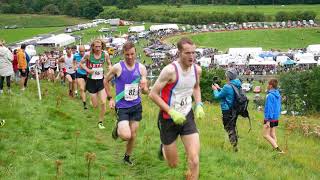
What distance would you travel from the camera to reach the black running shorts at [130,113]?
810 centimetres

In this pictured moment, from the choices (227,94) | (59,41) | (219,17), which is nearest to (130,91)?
(227,94)

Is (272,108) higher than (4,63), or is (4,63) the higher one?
(4,63)

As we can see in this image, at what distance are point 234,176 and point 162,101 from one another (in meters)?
2.09

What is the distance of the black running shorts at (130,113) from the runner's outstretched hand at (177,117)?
1824 mm

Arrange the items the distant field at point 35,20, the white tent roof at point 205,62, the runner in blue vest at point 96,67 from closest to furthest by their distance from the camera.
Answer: the runner in blue vest at point 96,67 < the white tent roof at point 205,62 < the distant field at point 35,20

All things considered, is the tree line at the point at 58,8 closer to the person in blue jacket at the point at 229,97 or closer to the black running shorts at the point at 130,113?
the person in blue jacket at the point at 229,97

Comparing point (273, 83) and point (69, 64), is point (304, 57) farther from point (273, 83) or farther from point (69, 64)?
point (273, 83)

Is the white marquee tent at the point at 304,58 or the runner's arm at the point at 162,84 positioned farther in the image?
the white marquee tent at the point at 304,58

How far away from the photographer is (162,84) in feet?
21.6

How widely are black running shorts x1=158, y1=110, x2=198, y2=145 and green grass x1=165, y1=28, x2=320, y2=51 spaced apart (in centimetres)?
7371

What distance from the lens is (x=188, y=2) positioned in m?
148

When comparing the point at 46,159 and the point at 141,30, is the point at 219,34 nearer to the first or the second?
the point at 141,30

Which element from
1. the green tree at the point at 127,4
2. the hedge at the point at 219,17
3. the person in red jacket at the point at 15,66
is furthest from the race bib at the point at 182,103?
the green tree at the point at 127,4

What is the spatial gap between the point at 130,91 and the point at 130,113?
384 millimetres
